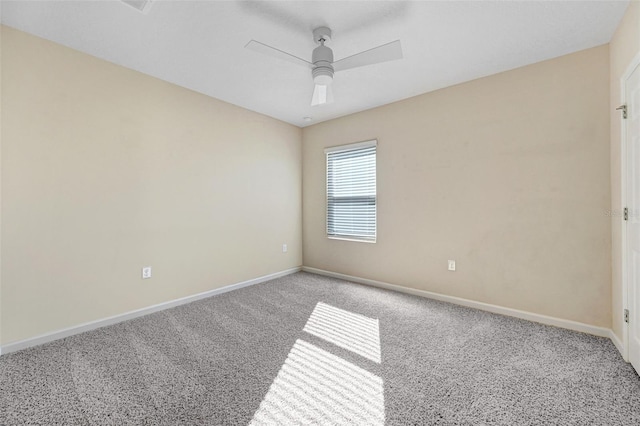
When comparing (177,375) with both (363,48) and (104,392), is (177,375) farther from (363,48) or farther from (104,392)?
(363,48)

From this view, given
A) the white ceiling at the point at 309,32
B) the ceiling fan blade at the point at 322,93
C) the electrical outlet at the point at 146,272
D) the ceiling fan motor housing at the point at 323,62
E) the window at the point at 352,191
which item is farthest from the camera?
the window at the point at 352,191

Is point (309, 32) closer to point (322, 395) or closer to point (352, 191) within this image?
point (352, 191)

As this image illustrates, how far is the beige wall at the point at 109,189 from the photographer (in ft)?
7.14

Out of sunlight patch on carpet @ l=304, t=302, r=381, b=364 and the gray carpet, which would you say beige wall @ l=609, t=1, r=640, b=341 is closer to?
the gray carpet

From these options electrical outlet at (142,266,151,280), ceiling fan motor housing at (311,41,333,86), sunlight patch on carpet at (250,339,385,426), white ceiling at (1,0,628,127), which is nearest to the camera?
sunlight patch on carpet at (250,339,385,426)

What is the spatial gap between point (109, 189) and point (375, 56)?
8.83ft

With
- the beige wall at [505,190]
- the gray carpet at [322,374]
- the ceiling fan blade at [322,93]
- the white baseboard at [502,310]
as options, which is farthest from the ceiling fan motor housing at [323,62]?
the white baseboard at [502,310]

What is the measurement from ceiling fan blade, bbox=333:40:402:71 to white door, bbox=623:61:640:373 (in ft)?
5.19

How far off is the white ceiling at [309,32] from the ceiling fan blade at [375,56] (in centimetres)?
26

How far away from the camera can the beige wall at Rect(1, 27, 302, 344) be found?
2176 mm

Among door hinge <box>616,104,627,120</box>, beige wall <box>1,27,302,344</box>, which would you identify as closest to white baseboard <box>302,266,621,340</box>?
door hinge <box>616,104,627,120</box>

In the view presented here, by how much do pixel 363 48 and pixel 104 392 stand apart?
3143 millimetres

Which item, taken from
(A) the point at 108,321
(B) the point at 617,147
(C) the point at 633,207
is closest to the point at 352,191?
(B) the point at 617,147

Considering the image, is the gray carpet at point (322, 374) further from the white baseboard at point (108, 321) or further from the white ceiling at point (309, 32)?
the white ceiling at point (309, 32)
